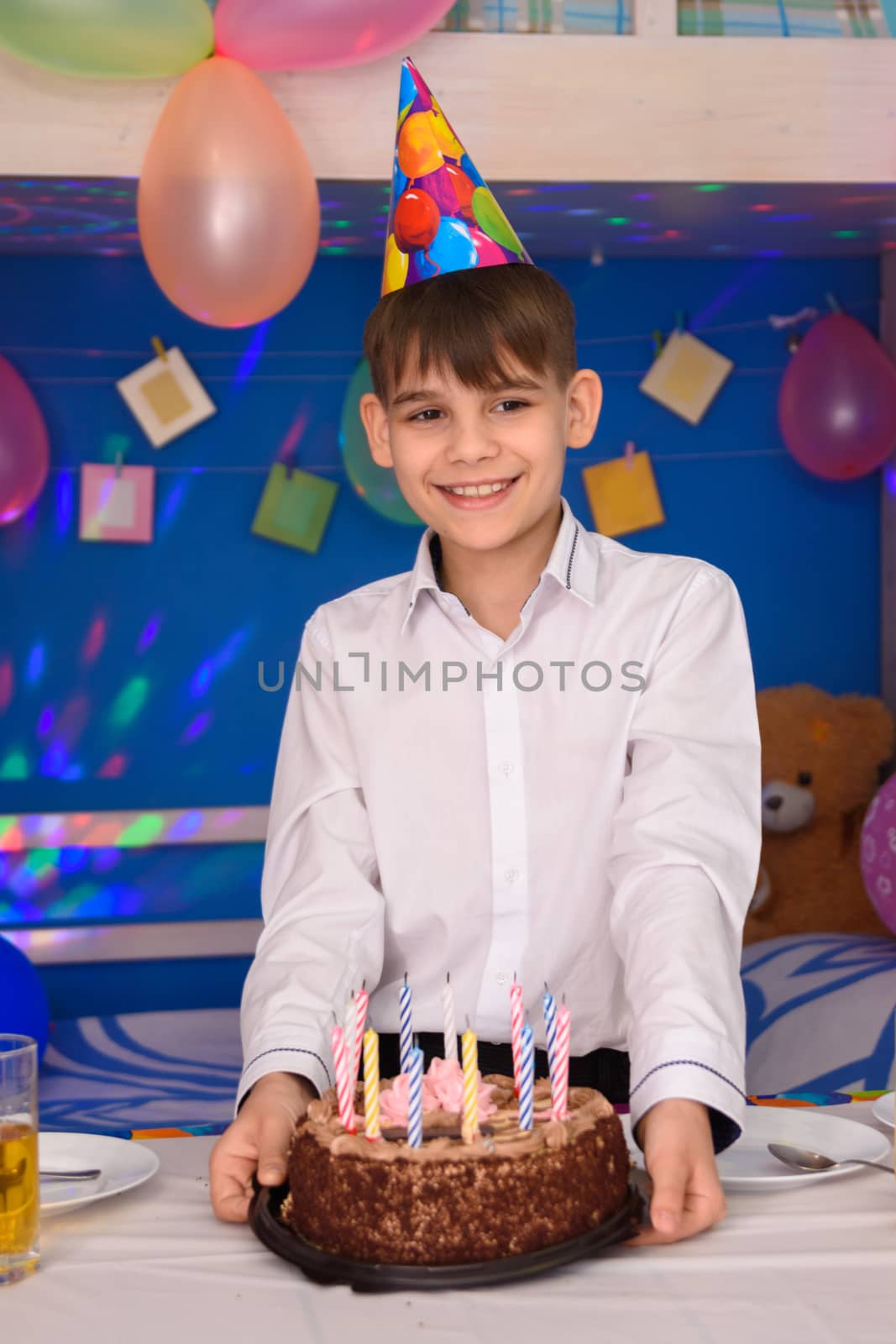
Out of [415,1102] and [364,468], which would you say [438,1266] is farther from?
[364,468]

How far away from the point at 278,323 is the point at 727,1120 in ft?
7.30

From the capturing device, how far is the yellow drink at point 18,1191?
2.33 feet

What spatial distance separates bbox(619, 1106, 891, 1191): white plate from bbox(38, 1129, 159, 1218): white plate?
0.30 meters

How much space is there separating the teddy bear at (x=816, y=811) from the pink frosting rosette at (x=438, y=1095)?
1.92m

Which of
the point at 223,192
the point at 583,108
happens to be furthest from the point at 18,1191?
the point at 583,108

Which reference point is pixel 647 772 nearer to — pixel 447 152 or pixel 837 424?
pixel 447 152

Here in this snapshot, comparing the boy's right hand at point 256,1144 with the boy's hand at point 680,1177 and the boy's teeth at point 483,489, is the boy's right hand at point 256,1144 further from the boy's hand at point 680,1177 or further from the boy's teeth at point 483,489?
the boy's teeth at point 483,489

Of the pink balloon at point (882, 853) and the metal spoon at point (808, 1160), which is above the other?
the pink balloon at point (882, 853)

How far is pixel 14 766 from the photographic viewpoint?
9.11ft

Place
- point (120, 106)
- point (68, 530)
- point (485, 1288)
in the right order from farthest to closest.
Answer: point (68, 530) < point (120, 106) < point (485, 1288)

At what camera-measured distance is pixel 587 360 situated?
2.83m

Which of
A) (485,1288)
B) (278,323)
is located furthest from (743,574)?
(485,1288)

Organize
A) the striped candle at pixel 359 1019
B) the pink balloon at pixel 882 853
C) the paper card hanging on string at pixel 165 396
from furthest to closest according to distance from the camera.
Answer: the paper card hanging on string at pixel 165 396 → the pink balloon at pixel 882 853 → the striped candle at pixel 359 1019

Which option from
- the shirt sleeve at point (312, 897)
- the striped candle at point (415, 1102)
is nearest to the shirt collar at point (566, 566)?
the shirt sleeve at point (312, 897)
